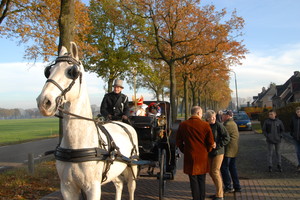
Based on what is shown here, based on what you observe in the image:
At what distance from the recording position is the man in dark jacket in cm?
596

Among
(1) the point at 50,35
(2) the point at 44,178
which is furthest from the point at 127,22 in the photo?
(2) the point at 44,178

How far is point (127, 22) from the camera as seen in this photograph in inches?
961

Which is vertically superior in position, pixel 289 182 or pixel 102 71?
pixel 102 71

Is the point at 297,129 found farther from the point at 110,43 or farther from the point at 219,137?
the point at 110,43

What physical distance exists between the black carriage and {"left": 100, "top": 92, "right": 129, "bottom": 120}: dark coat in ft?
1.00

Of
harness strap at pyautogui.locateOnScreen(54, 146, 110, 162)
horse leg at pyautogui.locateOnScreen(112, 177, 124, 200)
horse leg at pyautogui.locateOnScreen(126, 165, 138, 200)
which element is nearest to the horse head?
harness strap at pyautogui.locateOnScreen(54, 146, 110, 162)

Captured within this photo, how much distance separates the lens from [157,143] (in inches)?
257

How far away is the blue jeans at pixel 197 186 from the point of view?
5078 mm

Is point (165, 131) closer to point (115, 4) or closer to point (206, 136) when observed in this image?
point (206, 136)

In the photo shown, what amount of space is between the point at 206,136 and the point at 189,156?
480 mm

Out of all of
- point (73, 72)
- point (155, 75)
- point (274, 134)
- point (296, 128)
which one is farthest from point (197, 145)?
point (155, 75)

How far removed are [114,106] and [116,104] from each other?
0.07m

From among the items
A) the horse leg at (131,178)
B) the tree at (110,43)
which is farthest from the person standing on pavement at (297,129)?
the tree at (110,43)

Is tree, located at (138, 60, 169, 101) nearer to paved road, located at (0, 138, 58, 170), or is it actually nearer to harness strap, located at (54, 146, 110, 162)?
paved road, located at (0, 138, 58, 170)
